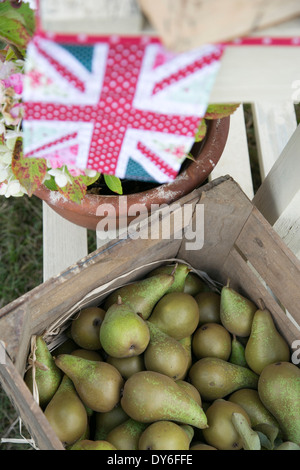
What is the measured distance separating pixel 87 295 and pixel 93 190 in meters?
0.18

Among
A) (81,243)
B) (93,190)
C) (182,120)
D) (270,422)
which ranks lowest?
(270,422)

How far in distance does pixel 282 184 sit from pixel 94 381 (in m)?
0.38

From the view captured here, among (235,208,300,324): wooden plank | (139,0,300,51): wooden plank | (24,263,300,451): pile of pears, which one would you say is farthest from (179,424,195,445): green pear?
(139,0,300,51): wooden plank

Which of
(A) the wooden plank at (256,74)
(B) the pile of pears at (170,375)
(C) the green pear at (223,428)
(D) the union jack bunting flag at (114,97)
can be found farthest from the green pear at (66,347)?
(A) the wooden plank at (256,74)

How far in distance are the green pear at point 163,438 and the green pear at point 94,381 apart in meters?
0.06

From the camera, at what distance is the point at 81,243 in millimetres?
908

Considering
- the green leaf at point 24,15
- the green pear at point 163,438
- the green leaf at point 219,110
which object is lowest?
the green pear at point 163,438

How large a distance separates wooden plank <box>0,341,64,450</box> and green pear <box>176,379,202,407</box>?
0.18 metres

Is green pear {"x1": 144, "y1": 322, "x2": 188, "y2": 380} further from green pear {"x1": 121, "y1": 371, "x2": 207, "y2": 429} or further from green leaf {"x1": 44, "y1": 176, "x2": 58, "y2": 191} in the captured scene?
green leaf {"x1": 44, "y1": 176, "x2": 58, "y2": 191}

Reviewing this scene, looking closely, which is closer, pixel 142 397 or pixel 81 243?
pixel 142 397

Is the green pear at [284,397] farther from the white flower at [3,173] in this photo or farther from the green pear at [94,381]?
the white flower at [3,173]

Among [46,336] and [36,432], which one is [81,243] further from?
[36,432]

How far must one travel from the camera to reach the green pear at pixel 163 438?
558 mm
